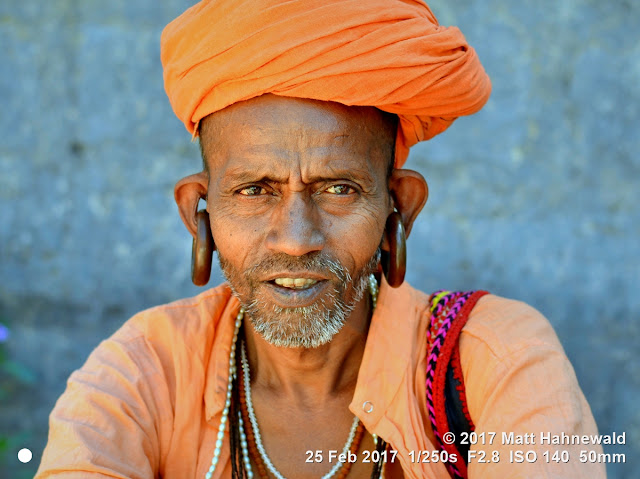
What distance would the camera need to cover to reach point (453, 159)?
137 inches

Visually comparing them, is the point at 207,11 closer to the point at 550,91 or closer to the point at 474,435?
the point at 474,435

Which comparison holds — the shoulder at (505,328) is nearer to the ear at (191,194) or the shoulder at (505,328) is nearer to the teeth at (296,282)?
the teeth at (296,282)

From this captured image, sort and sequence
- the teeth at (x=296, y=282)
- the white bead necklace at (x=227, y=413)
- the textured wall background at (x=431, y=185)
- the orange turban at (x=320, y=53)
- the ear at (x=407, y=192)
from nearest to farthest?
the orange turban at (x=320, y=53) < the teeth at (x=296, y=282) < the white bead necklace at (x=227, y=413) < the ear at (x=407, y=192) < the textured wall background at (x=431, y=185)

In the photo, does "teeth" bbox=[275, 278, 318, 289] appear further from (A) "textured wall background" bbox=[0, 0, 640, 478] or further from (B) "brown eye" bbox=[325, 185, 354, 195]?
(A) "textured wall background" bbox=[0, 0, 640, 478]

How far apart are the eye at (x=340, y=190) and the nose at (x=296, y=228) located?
0.25 ft

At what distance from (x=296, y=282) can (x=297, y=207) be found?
22 centimetres

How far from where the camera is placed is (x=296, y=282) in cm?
216

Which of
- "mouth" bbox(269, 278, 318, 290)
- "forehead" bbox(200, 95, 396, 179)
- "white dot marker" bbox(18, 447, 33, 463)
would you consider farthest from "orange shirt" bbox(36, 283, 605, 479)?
"white dot marker" bbox(18, 447, 33, 463)

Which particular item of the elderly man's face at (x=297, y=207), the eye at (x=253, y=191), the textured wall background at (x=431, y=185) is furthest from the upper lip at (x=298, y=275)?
the textured wall background at (x=431, y=185)

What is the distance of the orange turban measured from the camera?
6.71 feet

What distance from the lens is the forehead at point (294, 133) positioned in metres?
2.12

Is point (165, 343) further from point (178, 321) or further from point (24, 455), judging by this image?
point (24, 455)

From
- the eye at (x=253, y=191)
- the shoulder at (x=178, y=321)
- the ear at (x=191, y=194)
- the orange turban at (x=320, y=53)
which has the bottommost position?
the shoulder at (x=178, y=321)

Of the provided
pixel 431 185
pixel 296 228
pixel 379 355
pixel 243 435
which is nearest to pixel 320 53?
pixel 296 228
